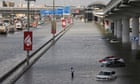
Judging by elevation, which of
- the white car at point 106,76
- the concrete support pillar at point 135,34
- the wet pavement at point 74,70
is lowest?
the wet pavement at point 74,70

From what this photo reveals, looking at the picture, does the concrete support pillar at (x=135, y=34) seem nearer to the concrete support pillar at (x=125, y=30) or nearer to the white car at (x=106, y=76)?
the concrete support pillar at (x=125, y=30)

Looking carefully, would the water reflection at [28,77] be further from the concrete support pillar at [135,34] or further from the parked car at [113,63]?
the concrete support pillar at [135,34]

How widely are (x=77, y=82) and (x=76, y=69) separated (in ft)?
30.5

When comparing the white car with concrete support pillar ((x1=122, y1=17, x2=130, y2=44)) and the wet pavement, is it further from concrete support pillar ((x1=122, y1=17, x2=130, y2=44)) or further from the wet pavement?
concrete support pillar ((x1=122, y1=17, x2=130, y2=44))

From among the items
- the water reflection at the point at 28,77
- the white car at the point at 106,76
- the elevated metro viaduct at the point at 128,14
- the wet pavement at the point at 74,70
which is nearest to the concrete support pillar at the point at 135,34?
the elevated metro viaduct at the point at 128,14

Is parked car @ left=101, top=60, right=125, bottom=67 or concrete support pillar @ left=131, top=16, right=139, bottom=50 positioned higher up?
concrete support pillar @ left=131, top=16, right=139, bottom=50

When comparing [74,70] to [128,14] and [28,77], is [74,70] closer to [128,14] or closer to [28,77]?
[28,77]

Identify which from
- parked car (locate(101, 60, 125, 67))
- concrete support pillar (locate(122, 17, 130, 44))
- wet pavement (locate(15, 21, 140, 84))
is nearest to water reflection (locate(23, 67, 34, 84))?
wet pavement (locate(15, 21, 140, 84))

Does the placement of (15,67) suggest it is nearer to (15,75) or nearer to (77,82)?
(15,75)

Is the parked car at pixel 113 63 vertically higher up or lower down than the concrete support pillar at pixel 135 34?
lower down

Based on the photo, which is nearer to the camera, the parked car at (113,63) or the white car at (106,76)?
the white car at (106,76)

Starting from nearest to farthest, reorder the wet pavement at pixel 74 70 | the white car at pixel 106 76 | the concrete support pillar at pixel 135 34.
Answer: the wet pavement at pixel 74 70
the white car at pixel 106 76
the concrete support pillar at pixel 135 34

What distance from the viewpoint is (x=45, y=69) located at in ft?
166

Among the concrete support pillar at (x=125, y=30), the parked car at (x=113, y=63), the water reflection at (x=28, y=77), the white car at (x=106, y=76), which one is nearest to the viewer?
the water reflection at (x=28, y=77)
